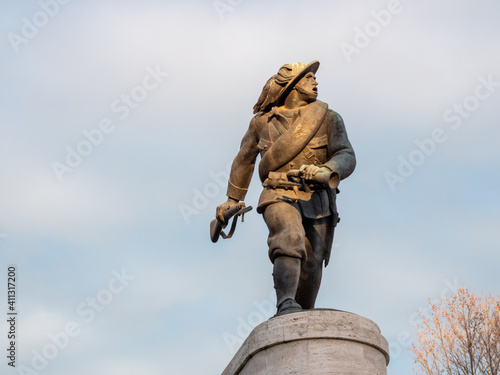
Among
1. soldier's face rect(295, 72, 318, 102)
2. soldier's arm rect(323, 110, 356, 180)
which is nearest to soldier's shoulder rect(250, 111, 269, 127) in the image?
soldier's face rect(295, 72, 318, 102)

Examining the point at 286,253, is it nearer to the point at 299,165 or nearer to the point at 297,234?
the point at 297,234

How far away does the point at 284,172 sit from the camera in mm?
10602

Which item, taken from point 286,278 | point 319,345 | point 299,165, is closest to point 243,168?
point 299,165

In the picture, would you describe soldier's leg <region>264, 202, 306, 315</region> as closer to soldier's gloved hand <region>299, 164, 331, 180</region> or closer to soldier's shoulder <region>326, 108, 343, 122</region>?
soldier's gloved hand <region>299, 164, 331, 180</region>

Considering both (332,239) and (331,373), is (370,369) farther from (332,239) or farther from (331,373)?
(332,239)

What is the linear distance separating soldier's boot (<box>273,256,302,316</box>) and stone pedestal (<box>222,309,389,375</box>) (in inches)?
30.4

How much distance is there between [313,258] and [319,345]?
1.90m

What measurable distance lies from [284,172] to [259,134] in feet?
2.60

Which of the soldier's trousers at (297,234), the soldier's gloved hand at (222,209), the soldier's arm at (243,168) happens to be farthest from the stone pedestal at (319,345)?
the soldier's arm at (243,168)

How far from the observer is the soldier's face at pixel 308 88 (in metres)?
11.1

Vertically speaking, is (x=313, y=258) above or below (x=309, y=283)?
above

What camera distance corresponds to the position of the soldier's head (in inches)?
436

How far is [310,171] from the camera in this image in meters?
10.0

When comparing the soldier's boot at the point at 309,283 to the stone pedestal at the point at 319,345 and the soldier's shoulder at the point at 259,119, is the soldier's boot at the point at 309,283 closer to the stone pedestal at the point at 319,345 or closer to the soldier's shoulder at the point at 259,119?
the stone pedestal at the point at 319,345
